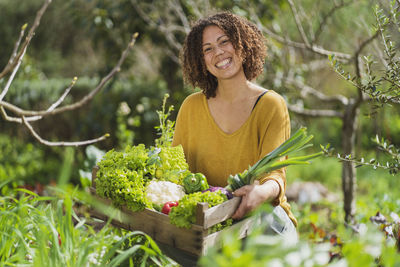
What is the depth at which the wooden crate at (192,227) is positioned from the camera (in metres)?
1.67

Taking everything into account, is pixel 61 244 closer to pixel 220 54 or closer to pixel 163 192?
pixel 163 192

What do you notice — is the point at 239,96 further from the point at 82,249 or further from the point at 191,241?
the point at 82,249

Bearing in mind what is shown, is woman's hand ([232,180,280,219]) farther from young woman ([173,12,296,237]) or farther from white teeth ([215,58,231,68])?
white teeth ([215,58,231,68])

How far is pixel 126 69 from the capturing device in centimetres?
536

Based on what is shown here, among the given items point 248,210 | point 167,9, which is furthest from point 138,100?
point 248,210

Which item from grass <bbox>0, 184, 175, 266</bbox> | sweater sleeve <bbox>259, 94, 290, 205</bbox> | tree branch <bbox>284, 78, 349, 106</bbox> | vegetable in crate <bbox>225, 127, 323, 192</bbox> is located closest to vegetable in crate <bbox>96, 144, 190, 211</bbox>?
grass <bbox>0, 184, 175, 266</bbox>

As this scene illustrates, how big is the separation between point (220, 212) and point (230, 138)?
0.66 metres

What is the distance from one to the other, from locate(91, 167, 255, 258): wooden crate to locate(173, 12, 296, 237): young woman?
0.32 metres

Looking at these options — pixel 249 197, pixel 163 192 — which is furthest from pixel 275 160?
pixel 163 192

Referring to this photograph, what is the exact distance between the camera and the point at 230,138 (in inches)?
90.4

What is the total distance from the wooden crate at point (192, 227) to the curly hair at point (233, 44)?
0.93 metres

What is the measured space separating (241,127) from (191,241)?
784 millimetres

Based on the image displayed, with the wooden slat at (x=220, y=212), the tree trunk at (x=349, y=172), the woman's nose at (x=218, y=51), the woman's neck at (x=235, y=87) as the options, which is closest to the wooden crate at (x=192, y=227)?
the wooden slat at (x=220, y=212)

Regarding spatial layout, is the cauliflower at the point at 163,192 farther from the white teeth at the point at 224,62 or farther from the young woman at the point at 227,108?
the white teeth at the point at 224,62
